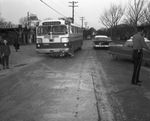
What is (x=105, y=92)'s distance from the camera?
247 inches

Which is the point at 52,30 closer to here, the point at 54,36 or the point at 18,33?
the point at 54,36

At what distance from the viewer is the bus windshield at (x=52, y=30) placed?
15.6 meters

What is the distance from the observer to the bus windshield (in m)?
15.6

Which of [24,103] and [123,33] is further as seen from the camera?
[123,33]

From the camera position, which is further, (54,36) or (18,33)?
(18,33)

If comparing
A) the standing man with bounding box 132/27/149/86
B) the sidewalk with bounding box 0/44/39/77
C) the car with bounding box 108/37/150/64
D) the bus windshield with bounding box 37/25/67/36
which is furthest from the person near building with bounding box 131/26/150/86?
the bus windshield with bounding box 37/25/67/36

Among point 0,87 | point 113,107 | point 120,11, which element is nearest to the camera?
point 113,107

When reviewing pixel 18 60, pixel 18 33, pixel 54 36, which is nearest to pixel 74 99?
pixel 18 60

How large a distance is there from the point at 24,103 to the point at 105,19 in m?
61.4

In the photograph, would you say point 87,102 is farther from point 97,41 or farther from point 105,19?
point 105,19

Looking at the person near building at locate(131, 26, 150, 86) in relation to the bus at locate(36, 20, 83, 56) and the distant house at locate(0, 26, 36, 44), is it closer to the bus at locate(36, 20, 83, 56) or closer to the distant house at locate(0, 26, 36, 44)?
the bus at locate(36, 20, 83, 56)

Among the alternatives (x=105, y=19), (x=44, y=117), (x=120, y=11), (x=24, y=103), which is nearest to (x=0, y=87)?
(x=24, y=103)

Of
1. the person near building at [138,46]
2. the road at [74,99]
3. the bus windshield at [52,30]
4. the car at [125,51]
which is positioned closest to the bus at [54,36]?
the bus windshield at [52,30]

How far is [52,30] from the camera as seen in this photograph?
15.8 m
